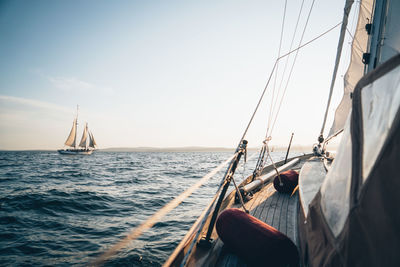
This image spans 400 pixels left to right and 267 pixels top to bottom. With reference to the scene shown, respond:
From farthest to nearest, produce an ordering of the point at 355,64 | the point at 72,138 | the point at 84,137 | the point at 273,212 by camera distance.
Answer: the point at 84,137 → the point at 72,138 → the point at 355,64 → the point at 273,212

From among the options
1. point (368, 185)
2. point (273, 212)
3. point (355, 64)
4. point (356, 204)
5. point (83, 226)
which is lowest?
point (83, 226)

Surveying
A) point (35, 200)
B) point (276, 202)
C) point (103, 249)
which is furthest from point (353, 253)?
point (35, 200)

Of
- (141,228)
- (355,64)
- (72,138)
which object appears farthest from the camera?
(72,138)

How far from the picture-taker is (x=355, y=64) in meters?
5.30

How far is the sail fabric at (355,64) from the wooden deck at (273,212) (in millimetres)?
2282

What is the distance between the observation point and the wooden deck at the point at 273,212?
241 centimetres

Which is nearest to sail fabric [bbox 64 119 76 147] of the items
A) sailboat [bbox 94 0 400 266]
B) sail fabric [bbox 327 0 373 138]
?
sail fabric [bbox 327 0 373 138]

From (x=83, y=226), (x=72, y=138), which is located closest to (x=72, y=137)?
(x=72, y=138)

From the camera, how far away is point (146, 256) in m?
4.32

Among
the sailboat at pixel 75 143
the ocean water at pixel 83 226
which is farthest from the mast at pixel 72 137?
the ocean water at pixel 83 226

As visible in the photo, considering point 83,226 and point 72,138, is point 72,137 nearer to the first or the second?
point 72,138

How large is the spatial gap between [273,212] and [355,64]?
14.3 ft

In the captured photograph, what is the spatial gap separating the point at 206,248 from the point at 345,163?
1.92 meters

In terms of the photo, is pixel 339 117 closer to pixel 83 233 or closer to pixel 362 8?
pixel 362 8
